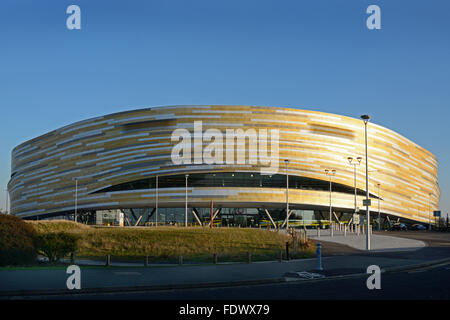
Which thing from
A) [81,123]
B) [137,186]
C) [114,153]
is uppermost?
[81,123]

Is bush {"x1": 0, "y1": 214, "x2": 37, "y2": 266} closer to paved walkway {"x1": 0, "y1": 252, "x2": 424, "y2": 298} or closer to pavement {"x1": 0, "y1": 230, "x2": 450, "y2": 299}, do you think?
pavement {"x1": 0, "y1": 230, "x2": 450, "y2": 299}

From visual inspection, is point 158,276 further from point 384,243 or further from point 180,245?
point 384,243

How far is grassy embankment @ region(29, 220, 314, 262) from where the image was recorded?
28734 millimetres

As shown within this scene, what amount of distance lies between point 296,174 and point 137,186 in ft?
93.9

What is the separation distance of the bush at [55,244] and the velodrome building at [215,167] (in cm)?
5162

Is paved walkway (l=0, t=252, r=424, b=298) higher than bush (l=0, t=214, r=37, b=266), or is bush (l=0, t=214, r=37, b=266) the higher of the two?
bush (l=0, t=214, r=37, b=266)

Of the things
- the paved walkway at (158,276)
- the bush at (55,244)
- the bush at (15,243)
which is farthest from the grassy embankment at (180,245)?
the bush at (15,243)

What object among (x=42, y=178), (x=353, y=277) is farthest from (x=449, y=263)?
(x=42, y=178)

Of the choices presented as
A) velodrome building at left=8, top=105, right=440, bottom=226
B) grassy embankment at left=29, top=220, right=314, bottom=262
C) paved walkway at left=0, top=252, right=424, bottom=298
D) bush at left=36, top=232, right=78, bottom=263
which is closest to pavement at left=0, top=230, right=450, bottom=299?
paved walkway at left=0, top=252, right=424, bottom=298

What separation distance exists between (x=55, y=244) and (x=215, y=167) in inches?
2239

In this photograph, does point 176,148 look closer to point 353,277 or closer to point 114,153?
point 114,153

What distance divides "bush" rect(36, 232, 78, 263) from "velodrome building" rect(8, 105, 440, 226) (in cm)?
5162

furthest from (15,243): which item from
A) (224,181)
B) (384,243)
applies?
(224,181)
